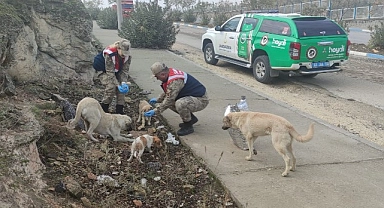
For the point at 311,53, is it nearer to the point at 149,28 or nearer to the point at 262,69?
the point at 262,69

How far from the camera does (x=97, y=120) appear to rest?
5535 mm

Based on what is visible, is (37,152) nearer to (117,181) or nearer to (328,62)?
(117,181)

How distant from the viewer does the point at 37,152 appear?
440 cm

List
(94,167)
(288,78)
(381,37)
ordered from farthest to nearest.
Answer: (381,37), (288,78), (94,167)

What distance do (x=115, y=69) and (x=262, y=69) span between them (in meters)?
5.84

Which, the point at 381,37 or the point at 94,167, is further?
the point at 381,37

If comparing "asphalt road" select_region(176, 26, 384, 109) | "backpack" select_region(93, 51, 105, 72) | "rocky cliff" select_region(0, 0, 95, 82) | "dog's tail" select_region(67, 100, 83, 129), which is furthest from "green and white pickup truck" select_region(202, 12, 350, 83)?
"dog's tail" select_region(67, 100, 83, 129)

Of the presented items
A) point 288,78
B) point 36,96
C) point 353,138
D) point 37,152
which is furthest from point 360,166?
point 288,78

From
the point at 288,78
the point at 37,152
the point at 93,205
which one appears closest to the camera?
the point at 93,205

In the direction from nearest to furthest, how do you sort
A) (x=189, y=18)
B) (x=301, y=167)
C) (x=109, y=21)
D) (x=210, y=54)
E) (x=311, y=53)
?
(x=301, y=167), (x=311, y=53), (x=210, y=54), (x=109, y=21), (x=189, y=18)

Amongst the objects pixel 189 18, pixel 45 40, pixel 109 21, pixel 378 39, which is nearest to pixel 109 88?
pixel 45 40

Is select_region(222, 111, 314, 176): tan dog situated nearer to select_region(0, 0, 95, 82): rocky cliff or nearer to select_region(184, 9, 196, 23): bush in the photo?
select_region(0, 0, 95, 82): rocky cliff

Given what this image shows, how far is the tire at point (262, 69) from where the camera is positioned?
11.3 metres

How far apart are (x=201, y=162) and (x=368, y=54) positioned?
1389cm
